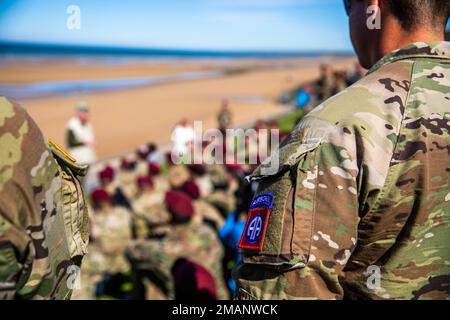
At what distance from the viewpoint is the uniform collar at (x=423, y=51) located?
1.49m

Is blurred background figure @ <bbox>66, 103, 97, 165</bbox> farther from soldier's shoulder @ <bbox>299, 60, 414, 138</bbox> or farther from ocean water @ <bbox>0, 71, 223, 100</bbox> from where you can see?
ocean water @ <bbox>0, 71, 223, 100</bbox>

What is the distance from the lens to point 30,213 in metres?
1.21

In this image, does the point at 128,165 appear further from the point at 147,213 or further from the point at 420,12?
the point at 420,12

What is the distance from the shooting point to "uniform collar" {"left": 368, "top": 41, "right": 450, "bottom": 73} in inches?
58.8

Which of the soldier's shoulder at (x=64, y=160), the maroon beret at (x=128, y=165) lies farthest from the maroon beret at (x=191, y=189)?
the soldier's shoulder at (x=64, y=160)

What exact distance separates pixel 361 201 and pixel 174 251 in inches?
101

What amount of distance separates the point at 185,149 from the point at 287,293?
295 inches

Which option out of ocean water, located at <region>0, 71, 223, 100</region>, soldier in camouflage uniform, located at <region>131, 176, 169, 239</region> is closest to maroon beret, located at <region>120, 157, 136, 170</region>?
soldier in camouflage uniform, located at <region>131, 176, 169, 239</region>

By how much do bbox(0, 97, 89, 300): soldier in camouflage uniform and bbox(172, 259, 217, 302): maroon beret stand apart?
1.34 meters
